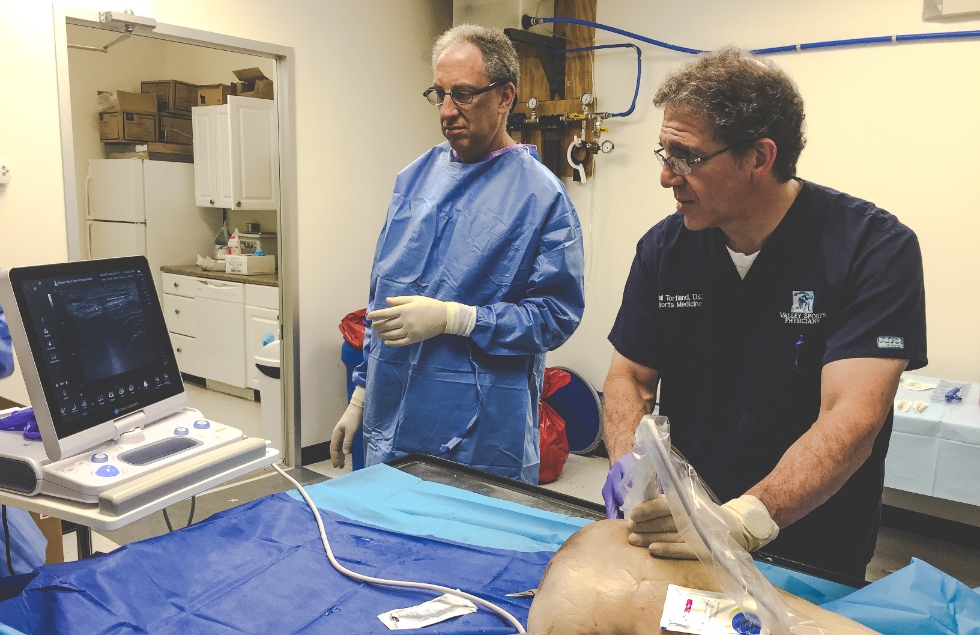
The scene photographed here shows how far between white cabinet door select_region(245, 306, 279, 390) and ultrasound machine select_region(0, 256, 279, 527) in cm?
310

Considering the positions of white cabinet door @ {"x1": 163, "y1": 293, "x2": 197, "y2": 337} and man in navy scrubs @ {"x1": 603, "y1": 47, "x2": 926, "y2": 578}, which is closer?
man in navy scrubs @ {"x1": 603, "y1": 47, "x2": 926, "y2": 578}

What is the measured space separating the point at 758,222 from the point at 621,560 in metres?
0.66

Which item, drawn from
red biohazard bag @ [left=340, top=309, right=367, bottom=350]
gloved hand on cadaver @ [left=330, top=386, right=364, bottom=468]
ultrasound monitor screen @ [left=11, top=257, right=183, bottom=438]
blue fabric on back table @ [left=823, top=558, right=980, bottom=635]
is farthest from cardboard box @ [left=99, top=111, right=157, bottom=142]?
blue fabric on back table @ [left=823, top=558, right=980, bottom=635]

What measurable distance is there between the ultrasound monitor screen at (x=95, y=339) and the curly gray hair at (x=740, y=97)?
1.06 m

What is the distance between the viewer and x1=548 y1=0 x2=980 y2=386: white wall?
9.93 feet

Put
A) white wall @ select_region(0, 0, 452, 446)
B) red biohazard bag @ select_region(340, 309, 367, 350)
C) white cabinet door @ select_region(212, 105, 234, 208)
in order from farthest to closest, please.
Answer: white cabinet door @ select_region(212, 105, 234, 208) → red biohazard bag @ select_region(340, 309, 367, 350) → white wall @ select_region(0, 0, 452, 446)

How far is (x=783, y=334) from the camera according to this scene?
1340 millimetres

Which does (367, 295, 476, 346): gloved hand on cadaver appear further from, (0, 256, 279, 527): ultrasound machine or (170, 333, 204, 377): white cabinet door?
(170, 333, 204, 377): white cabinet door

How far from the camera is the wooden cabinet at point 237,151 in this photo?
4297 millimetres

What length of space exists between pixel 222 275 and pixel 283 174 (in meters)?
1.47

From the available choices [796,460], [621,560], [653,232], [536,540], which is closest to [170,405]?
[536,540]

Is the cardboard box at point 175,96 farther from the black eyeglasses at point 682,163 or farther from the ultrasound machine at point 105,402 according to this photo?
the black eyeglasses at point 682,163

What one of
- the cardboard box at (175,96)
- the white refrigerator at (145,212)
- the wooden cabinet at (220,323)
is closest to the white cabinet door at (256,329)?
the wooden cabinet at (220,323)

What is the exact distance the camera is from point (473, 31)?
1895mm
